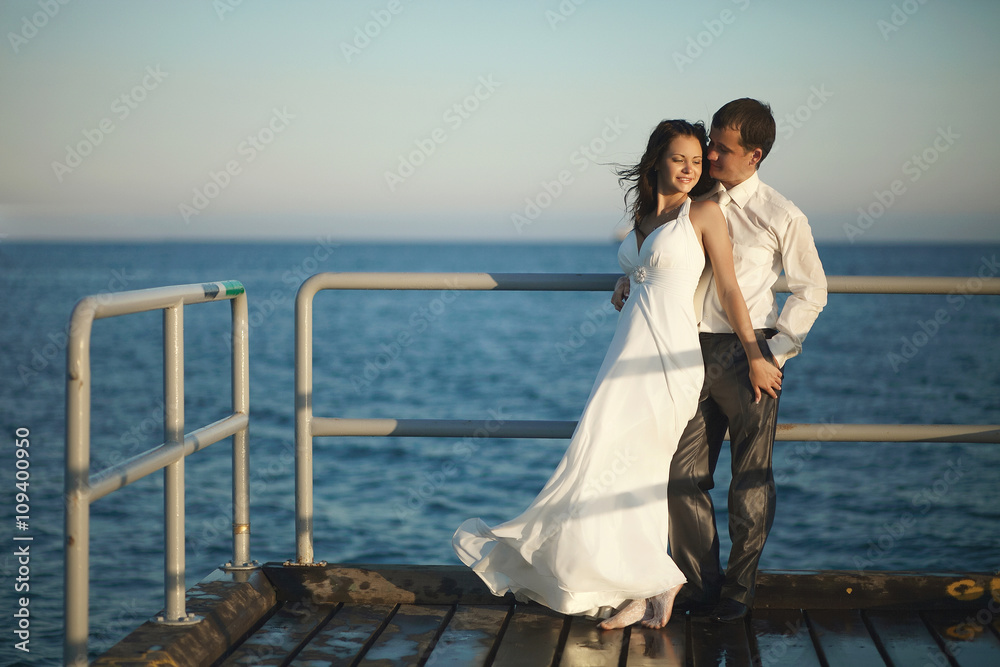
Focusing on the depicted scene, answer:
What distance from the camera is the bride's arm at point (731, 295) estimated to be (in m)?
2.51

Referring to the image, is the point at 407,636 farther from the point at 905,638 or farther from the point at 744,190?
the point at 744,190

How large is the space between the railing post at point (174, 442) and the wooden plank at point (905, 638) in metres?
1.78

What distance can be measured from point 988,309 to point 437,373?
31.6 meters

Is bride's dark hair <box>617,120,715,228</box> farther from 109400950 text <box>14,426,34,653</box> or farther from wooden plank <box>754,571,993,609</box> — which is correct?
109400950 text <box>14,426,34,653</box>

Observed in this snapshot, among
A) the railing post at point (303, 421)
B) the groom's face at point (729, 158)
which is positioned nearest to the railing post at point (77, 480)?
the railing post at point (303, 421)

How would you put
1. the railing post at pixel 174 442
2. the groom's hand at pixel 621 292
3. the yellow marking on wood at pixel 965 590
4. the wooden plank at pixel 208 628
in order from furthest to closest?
the groom's hand at pixel 621 292 < the yellow marking on wood at pixel 965 590 < the railing post at pixel 174 442 < the wooden plank at pixel 208 628

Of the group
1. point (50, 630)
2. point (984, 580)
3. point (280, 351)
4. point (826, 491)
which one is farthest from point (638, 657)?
point (280, 351)

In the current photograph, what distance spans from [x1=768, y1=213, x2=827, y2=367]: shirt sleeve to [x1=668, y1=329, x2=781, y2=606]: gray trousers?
0.23 ft

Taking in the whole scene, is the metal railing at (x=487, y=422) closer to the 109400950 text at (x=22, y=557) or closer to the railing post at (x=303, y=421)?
the railing post at (x=303, y=421)

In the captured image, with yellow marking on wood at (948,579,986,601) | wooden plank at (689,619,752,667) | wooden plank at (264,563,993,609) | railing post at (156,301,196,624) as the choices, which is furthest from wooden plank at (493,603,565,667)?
yellow marking on wood at (948,579,986,601)

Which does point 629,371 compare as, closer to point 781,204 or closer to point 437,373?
point 781,204

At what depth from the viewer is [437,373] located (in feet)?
81.8

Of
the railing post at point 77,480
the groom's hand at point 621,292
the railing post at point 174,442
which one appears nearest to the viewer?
the railing post at point 77,480

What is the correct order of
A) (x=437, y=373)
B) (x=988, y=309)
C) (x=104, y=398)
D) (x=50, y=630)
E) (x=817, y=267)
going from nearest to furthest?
(x=817, y=267), (x=50, y=630), (x=104, y=398), (x=437, y=373), (x=988, y=309)
